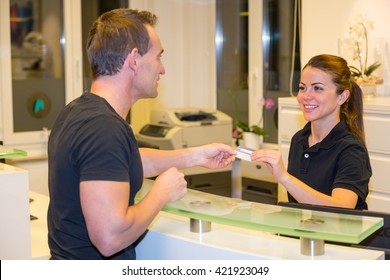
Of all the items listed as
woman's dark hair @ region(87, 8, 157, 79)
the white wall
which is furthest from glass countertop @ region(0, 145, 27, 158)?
the white wall

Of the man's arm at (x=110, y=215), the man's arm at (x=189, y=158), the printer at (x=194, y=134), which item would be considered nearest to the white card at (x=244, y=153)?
the man's arm at (x=189, y=158)

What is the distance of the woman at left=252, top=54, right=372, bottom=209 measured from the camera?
8.08 ft

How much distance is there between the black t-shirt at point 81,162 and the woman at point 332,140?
3.10 ft

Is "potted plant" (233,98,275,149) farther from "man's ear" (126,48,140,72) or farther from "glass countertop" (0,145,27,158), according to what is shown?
"man's ear" (126,48,140,72)

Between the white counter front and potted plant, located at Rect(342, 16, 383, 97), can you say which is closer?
the white counter front

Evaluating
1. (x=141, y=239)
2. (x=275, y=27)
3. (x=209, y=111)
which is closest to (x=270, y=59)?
(x=275, y=27)

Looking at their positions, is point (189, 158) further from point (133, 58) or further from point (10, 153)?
point (10, 153)

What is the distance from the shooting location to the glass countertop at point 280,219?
5.01 ft

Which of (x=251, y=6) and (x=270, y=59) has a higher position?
(x=251, y=6)

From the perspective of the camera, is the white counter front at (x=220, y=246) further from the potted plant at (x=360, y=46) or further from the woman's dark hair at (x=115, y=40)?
the potted plant at (x=360, y=46)

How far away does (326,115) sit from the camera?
273cm

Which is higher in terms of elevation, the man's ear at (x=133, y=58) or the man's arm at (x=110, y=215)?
the man's ear at (x=133, y=58)

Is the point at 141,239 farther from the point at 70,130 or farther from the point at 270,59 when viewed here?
the point at 270,59
